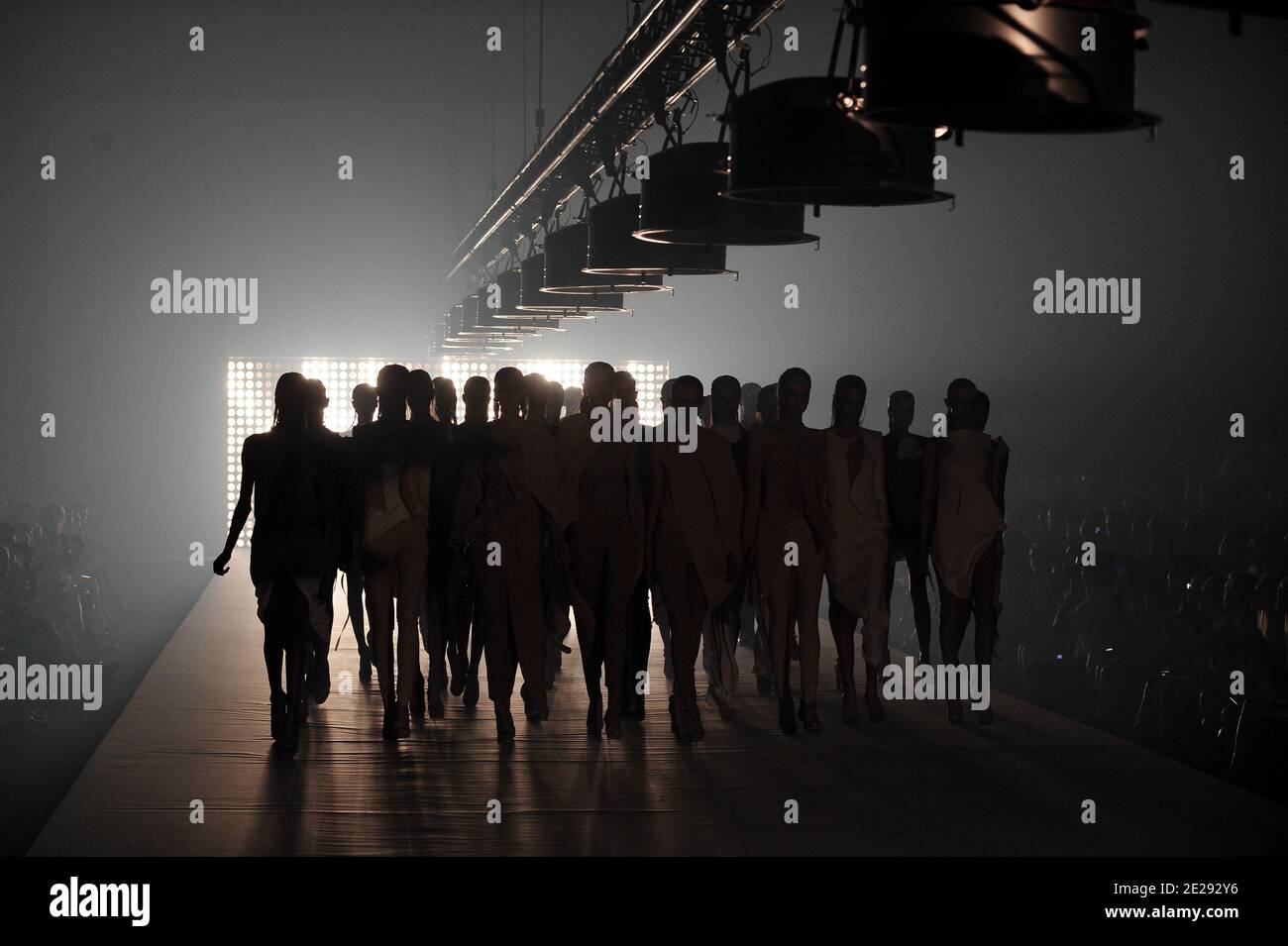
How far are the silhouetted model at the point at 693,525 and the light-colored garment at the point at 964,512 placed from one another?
0.93m

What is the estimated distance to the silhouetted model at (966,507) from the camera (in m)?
6.55

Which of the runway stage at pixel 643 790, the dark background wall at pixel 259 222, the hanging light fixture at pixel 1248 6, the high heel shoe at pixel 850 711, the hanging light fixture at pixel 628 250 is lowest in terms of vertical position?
the runway stage at pixel 643 790

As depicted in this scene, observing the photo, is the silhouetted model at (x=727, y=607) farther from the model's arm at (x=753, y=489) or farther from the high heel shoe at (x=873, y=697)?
the high heel shoe at (x=873, y=697)

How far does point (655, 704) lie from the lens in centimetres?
729

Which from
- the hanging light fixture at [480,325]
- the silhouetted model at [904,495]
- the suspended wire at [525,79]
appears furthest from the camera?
the suspended wire at [525,79]

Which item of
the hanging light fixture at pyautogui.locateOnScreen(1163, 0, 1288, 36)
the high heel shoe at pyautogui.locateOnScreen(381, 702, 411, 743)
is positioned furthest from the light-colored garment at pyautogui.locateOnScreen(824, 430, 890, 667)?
the hanging light fixture at pyautogui.locateOnScreen(1163, 0, 1288, 36)

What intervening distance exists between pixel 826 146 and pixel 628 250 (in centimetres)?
211

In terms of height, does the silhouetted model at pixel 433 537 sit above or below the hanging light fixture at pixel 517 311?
below

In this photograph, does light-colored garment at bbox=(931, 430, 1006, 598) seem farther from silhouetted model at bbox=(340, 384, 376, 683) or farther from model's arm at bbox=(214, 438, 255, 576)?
model's arm at bbox=(214, 438, 255, 576)

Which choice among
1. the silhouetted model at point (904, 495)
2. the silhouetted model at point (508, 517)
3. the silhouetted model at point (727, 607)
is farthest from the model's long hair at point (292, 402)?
the silhouetted model at point (904, 495)

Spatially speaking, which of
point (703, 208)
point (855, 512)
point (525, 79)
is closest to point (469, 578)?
point (855, 512)
